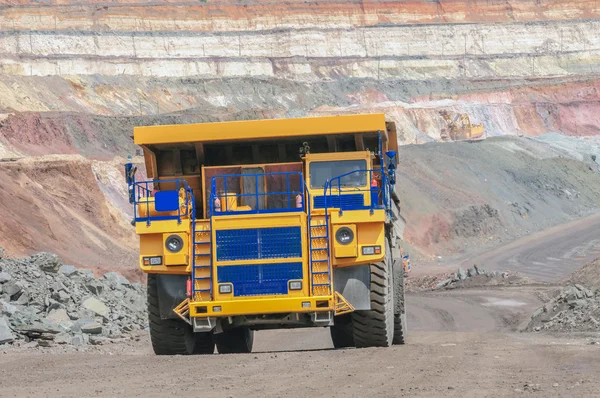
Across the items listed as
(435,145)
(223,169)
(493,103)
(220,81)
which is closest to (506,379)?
(223,169)

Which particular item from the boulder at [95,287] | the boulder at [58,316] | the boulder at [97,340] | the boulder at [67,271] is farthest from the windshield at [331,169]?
the boulder at [67,271]

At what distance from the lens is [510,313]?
95.2 ft

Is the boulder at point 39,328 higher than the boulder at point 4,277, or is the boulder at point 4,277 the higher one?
the boulder at point 4,277

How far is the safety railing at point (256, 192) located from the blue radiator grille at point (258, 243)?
1.48 ft

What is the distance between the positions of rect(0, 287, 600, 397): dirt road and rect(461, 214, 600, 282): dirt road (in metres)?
27.3

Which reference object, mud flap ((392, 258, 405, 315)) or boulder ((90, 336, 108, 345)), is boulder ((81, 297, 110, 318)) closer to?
boulder ((90, 336, 108, 345))

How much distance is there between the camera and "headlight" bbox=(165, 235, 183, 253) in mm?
14414

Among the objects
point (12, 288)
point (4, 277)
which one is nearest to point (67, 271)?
point (4, 277)

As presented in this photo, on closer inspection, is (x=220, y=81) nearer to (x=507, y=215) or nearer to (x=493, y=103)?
(x=493, y=103)

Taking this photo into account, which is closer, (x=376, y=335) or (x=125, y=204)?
(x=376, y=335)

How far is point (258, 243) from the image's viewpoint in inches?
564

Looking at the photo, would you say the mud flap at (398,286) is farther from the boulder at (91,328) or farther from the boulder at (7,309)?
the boulder at (7,309)

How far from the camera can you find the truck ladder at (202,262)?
1445 cm

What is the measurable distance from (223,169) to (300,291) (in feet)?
6.88
